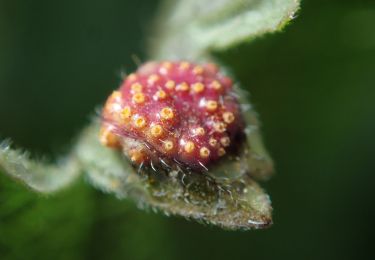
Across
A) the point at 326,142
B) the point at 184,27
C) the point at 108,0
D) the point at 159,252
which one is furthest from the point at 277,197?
the point at 108,0

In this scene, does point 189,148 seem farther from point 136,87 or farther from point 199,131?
point 136,87

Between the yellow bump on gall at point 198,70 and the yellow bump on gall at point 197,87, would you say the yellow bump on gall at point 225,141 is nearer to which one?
the yellow bump on gall at point 197,87

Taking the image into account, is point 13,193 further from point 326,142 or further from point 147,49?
point 326,142

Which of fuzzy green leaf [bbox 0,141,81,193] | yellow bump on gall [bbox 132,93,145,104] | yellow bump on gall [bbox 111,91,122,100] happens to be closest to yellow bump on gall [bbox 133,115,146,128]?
yellow bump on gall [bbox 132,93,145,104]

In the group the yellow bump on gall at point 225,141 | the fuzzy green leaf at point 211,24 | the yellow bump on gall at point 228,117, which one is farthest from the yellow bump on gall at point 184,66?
the yellow bump on gall at point 225,141

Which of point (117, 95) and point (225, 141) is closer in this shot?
point (225, 141)

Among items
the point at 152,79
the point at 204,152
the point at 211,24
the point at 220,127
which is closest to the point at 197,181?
the point at 204,152

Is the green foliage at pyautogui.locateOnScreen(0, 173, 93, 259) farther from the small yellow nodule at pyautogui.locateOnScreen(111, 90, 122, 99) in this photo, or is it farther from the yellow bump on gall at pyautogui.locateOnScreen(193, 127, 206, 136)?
the yellow bump on gall at pyautogui.locateOnScreen(193, 127, 206, 136)
